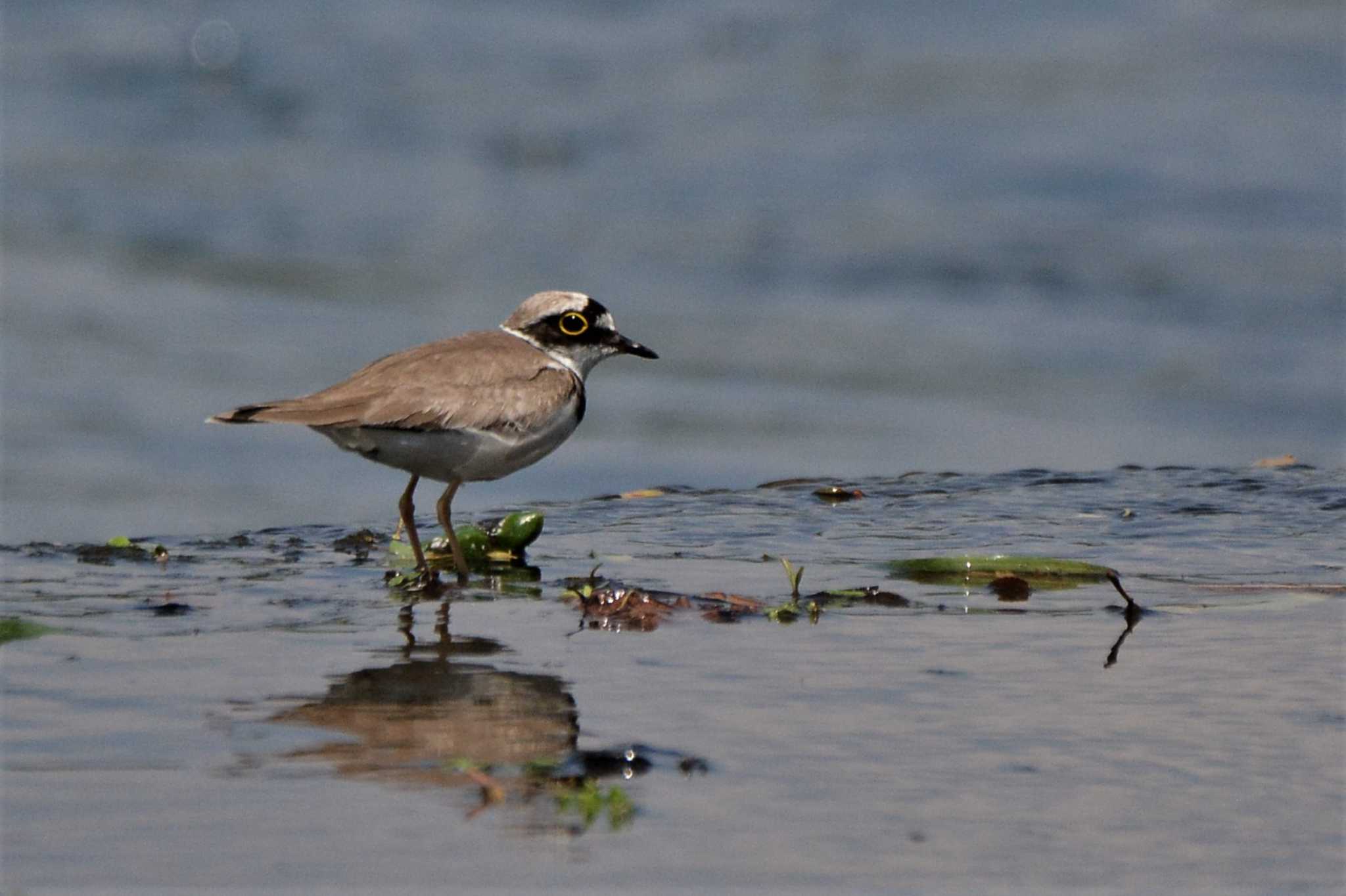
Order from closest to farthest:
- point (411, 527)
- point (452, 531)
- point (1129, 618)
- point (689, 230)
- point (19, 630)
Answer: point (19, 630), point (1129, 618), point (411, 527), point (452, 531), point (689, 230)

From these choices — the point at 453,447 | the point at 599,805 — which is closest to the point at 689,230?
the point at 453,447

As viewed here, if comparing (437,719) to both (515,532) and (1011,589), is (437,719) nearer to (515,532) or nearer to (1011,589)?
(515,532)

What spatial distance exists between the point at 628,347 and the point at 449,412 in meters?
1.22

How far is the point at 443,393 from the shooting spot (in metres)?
6.61

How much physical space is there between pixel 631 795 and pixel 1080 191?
35.8ft

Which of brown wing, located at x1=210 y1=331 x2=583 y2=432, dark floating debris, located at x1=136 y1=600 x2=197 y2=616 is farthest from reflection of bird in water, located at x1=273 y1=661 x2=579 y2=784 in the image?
brown wing, located at x1=210 y1=331 x2=583 y2=432

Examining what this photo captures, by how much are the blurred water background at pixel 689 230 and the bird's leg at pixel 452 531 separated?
1203mm

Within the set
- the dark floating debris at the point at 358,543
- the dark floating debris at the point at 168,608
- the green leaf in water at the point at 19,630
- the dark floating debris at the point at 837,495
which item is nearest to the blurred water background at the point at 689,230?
the dark floating debris at the point at 358,543

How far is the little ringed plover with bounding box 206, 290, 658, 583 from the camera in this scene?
21.2 feet

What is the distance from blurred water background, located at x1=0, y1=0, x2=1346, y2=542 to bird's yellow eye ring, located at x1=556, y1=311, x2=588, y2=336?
4.12 ft

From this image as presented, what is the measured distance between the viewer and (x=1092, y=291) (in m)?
12.7

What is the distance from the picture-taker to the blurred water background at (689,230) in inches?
393

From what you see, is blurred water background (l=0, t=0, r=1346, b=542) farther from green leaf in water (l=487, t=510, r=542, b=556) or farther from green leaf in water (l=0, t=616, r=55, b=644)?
green leaf in water (l=0, t=616, r=55, b=644)

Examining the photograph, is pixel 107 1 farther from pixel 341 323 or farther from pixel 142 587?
pixel 142 587
